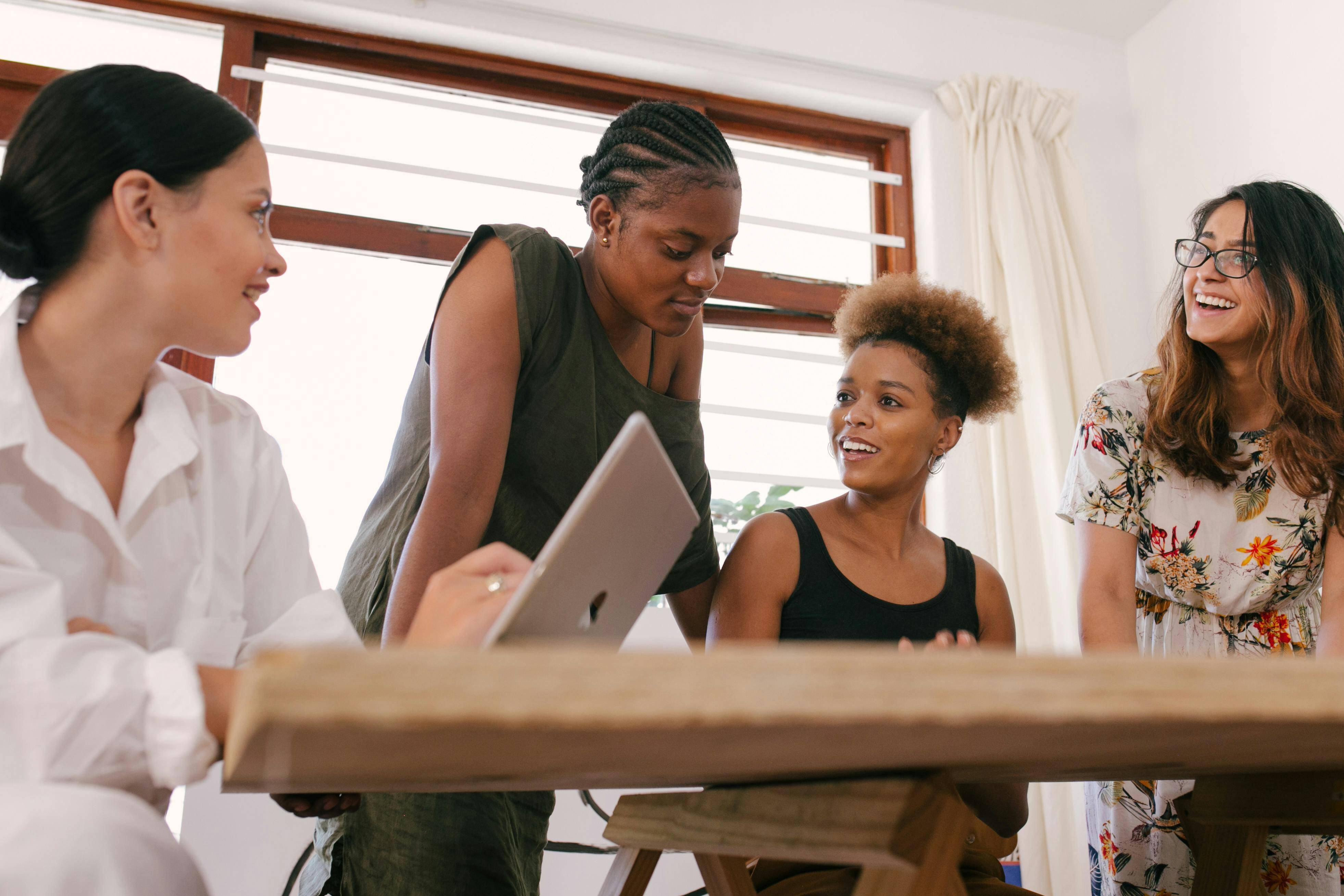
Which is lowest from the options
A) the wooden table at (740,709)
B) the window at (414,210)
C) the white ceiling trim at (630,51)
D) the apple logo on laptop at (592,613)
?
the wooden table at (740,709)

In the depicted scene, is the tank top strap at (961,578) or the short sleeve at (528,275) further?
the tank top strap at (961,578)

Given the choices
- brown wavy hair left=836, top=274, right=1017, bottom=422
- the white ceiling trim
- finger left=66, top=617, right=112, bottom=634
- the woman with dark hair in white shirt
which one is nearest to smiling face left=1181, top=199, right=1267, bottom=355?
brown wavy hair left=836, top=274, right=1017, bottom=422

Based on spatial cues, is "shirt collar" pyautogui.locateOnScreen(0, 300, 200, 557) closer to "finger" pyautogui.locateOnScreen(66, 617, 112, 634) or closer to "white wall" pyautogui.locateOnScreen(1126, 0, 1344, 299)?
"finger" pyautogui.locateOnScreen(66, 617, 112, 634)

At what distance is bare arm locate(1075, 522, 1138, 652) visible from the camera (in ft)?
4.68

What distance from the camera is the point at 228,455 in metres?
1.03

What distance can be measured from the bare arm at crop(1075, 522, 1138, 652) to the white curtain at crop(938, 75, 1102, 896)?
1.18 m

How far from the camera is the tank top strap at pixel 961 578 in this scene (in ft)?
4.99

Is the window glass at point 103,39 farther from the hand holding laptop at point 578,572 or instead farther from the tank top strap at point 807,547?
the hand holding laptop at point 578,572

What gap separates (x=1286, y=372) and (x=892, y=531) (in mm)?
597

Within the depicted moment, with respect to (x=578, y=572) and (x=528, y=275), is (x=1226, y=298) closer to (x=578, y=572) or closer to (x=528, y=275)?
(x=528, y=275)

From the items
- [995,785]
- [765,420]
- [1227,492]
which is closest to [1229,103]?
[765,420]

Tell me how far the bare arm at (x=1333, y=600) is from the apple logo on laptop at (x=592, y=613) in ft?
3.53

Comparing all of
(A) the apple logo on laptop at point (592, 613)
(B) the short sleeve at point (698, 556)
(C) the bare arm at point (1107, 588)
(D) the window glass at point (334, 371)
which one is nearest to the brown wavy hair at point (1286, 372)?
(C) the bare arm at point (1107, 588)

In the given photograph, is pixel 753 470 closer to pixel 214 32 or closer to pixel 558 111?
pixel 558 111
